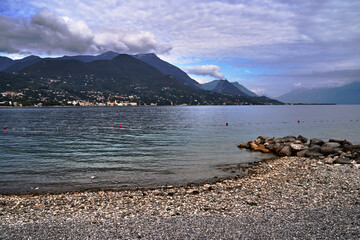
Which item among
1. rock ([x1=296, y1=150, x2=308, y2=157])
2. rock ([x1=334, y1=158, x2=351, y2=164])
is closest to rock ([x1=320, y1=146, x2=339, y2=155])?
rock ([x1=296, y1=150, x2=308, y2=157])

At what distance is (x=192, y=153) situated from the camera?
33125 millimetres

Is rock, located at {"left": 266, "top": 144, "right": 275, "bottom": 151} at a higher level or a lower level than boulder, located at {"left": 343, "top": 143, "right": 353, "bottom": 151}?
lower

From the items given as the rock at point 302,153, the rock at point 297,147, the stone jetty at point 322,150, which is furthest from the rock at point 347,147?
the rock at point 302,153

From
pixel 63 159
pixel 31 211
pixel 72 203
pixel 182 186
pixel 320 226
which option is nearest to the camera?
pixel 320 226

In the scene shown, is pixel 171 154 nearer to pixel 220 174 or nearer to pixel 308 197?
pixel 220 174

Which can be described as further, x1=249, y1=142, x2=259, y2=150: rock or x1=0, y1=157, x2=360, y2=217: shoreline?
x1=249, y1=142, x2=259, y2=150: rock

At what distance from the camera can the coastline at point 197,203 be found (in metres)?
11.9

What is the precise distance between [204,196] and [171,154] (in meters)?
16.8

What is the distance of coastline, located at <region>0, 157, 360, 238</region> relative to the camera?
11.9 metres

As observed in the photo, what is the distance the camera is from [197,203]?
1423 centimetres

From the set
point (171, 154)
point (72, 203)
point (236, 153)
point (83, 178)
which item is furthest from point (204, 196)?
point (236, 153)

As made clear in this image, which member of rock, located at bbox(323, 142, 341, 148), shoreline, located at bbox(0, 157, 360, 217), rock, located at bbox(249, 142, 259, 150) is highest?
rock, located at bbox(323, 142, 341, 148)

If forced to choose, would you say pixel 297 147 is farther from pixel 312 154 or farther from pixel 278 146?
pixel 278 146

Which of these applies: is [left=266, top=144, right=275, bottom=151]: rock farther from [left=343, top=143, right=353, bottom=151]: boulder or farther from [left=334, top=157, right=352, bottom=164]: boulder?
[left=334, top=157, right=352, bottom=164]: boulder
